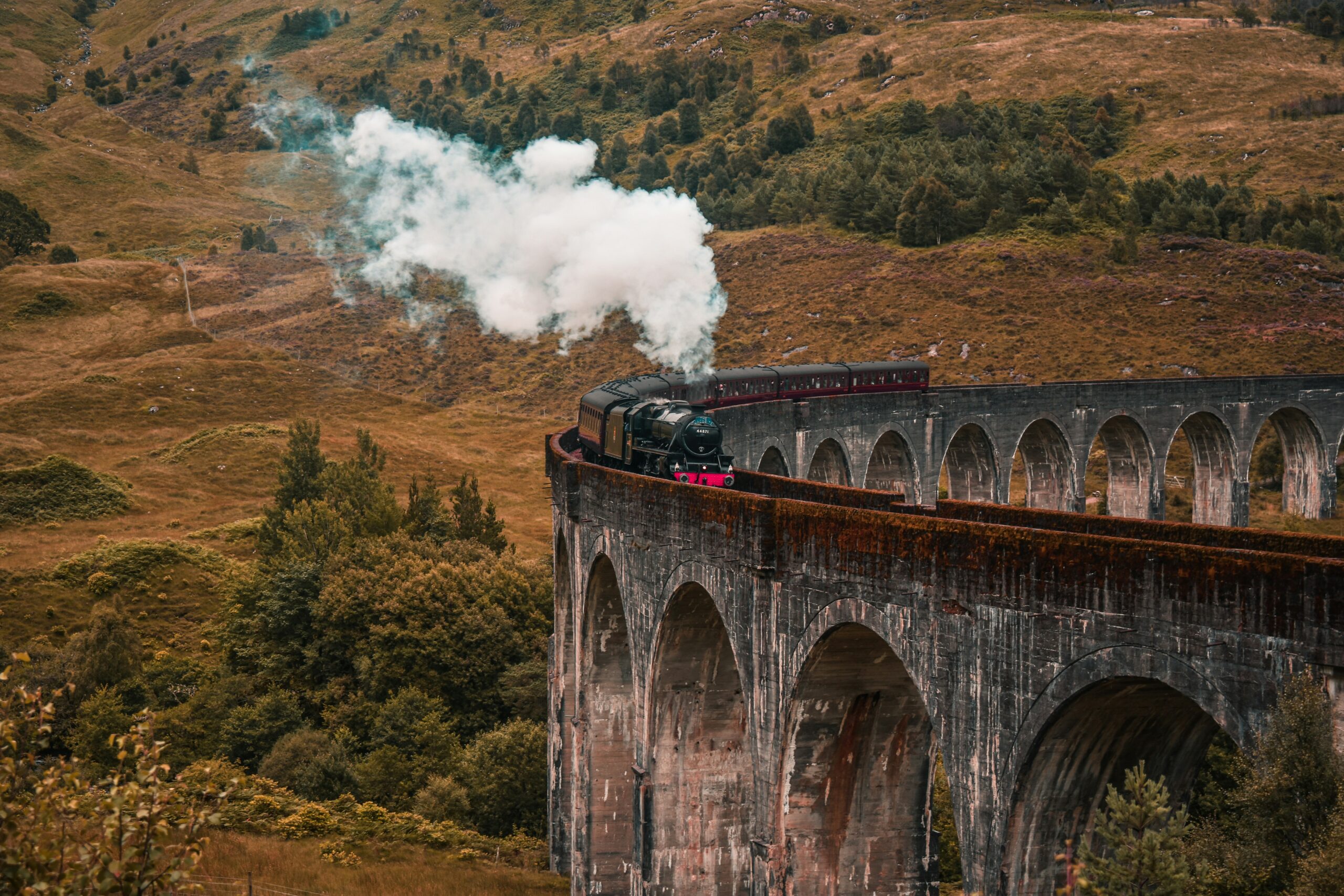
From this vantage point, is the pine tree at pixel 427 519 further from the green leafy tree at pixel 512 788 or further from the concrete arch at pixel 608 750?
the concrete arch at pixel 608 750

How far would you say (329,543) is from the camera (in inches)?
2640

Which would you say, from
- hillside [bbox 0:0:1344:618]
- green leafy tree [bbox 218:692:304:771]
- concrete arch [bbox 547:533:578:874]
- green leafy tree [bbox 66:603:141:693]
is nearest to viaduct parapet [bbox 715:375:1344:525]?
concrete arch [bbox 547:533:578:874]

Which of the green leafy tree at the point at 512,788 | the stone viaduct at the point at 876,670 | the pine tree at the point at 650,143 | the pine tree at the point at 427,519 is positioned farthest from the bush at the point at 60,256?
the stone viaduct at the point at 876,670

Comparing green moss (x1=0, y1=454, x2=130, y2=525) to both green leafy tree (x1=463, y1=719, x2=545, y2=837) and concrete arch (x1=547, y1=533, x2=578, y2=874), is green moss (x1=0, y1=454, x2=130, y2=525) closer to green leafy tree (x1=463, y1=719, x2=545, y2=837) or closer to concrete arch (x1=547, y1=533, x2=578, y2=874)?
green leafy tree (x1=463, y1=719, x2=545, y2=837)

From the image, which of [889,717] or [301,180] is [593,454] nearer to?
[889,717]

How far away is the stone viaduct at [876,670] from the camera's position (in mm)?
16516

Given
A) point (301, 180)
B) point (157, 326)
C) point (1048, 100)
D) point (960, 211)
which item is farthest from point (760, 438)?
point (301, 180)

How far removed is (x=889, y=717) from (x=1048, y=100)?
6195 inches

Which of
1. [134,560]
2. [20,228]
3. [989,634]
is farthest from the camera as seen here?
[20,228]

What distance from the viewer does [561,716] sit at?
4266cm

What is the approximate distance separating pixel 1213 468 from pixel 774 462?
113 ft

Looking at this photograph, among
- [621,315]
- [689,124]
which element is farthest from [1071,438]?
[689,124]

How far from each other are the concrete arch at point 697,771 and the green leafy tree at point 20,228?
5217 inches

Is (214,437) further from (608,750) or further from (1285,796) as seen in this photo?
(1285,796)
